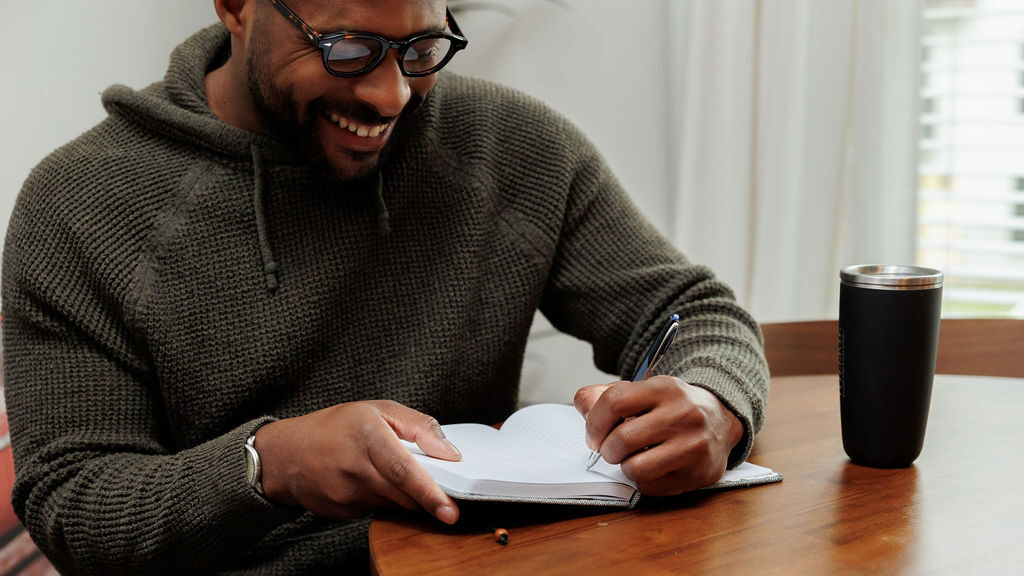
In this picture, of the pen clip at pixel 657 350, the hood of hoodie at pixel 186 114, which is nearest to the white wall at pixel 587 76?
the hood of hoodie at pixel 186 114

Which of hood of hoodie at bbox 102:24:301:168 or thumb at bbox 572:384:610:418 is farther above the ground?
hood of hoodie at bbox 102:24:301:168

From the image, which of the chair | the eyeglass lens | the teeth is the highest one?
the eyeglass lens

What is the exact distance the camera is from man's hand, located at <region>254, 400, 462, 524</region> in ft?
2.70

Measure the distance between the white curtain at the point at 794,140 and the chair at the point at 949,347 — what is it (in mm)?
558

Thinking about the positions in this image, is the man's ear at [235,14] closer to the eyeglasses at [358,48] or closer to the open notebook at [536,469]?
→ the eyeglasses at [358,48]

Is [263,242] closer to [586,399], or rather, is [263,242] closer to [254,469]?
[254,469]

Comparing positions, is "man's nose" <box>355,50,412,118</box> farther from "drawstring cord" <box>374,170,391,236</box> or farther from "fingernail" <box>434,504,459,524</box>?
"fingernail" <box>434,504,459,524</box>

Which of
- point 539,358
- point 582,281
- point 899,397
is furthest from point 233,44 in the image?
point 539,358

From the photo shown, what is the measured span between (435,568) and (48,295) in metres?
0.64

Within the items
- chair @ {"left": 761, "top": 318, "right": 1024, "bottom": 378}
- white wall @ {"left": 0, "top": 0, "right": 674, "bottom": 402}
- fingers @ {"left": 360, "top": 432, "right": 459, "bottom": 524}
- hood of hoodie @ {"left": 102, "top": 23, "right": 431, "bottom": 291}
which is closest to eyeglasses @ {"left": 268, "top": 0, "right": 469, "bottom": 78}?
hood of hoodie @ {"left": 102, "top": 23, "right": 431, "bottom": 291}

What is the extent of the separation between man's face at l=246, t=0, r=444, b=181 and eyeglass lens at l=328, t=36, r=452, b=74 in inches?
0.5

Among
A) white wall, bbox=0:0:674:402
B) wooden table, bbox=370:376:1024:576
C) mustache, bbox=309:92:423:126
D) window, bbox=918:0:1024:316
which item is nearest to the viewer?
wooden table, bbox=370:376:1024:576

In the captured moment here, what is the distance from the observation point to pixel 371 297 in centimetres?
126

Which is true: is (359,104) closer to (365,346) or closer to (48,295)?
(365,346)
